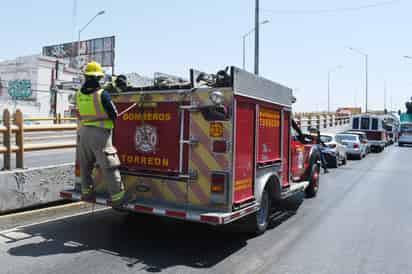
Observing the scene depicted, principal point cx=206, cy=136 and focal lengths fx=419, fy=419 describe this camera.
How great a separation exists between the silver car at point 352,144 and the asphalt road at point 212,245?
13.4m

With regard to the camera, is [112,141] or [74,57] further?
[74,57]

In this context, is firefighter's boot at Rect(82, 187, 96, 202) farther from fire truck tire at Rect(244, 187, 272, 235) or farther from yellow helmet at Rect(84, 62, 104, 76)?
fire truck tire at Rect(244, 187, 272, 235)

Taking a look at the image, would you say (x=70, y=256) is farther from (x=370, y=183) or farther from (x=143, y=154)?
(x=370, y=183)

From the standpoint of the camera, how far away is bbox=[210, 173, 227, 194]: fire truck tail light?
5320 mm

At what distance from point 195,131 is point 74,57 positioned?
65757mm

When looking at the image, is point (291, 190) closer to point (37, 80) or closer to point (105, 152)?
point (105, 152)

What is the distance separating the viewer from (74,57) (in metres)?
66.7

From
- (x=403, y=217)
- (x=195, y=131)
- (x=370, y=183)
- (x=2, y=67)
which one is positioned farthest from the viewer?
(x=2, y=67)

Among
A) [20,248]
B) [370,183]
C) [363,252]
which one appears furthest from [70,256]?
[370,183]

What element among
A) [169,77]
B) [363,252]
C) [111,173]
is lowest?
[363,252]

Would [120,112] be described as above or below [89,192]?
above

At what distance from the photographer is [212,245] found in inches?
235

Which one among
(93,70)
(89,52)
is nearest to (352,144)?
(93,70)

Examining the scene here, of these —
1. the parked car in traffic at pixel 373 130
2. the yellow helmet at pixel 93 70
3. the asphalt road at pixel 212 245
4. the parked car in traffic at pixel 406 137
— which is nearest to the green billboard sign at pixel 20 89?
the parked car in traffic at pixel 373 130
